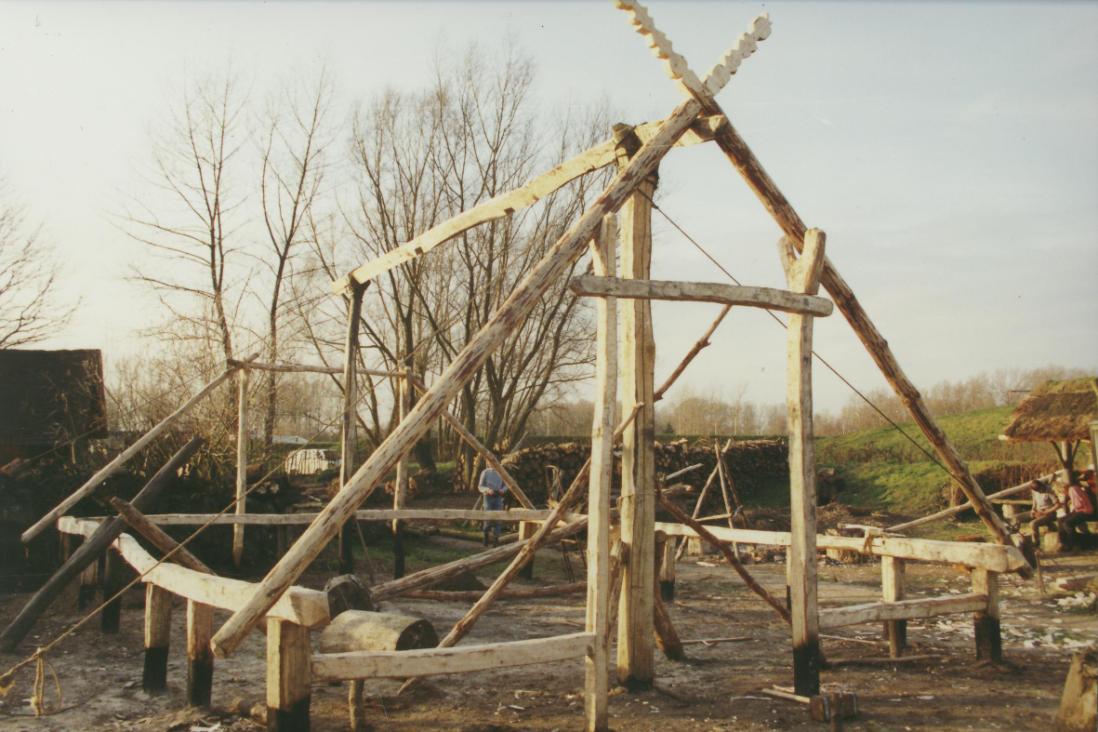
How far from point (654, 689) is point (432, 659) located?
212 cm

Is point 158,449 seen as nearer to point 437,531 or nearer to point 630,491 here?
point 437,531

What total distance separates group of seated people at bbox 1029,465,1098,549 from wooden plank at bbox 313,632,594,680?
12.6 meters

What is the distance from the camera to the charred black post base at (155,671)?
18.7 ft

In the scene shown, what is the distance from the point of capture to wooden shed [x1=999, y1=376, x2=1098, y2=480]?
15102 millimetres

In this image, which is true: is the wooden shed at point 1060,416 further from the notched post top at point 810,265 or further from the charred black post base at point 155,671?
the charred black post base at point 155,671

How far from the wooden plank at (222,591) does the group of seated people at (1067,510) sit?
44.9ft

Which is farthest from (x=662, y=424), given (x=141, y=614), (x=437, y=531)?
(x=141, y=614)

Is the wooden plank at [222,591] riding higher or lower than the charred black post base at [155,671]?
higher

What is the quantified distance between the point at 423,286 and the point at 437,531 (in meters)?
12.8

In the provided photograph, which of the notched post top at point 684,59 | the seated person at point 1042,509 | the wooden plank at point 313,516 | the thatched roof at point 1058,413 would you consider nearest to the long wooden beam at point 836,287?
the notched post top at point 684,59

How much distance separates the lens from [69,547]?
31.1 feet

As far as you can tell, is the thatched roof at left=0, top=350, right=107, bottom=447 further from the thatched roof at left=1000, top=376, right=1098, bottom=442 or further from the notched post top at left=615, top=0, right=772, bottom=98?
the thatched roof at left=1000, top=376, right=1098, bottom=442

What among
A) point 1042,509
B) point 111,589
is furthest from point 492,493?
point 1042,509

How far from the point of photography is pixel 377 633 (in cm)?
502
